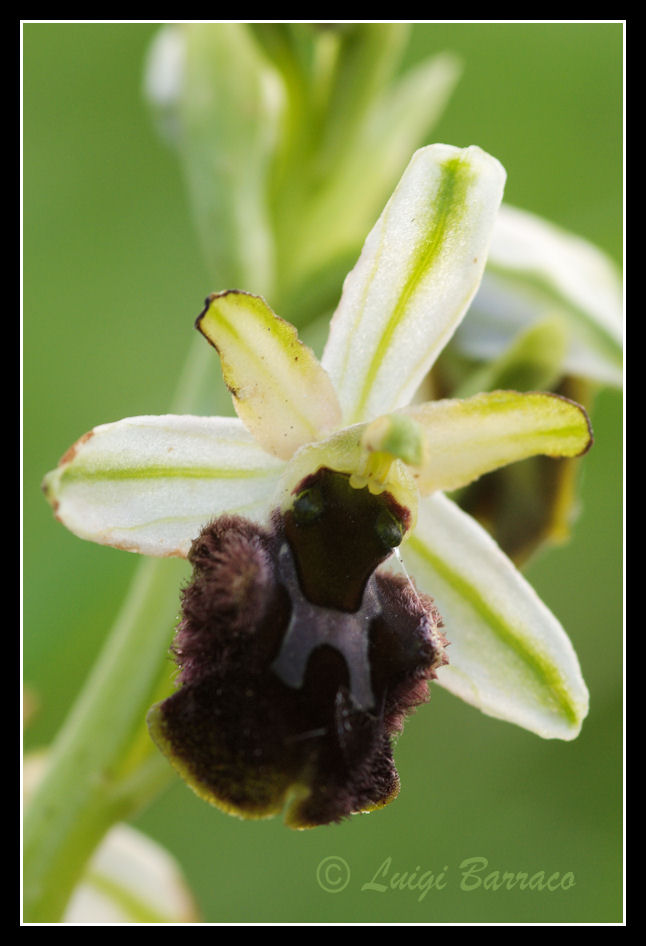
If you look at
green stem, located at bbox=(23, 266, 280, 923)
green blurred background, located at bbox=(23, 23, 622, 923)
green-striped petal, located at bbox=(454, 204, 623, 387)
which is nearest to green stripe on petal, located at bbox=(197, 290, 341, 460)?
green stem, located at bbox=(23, 266, 280, 923)

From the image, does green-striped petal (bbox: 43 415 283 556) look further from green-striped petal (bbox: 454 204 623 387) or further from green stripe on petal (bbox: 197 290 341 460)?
green-striped petal (bbox: 454 204 623 387)

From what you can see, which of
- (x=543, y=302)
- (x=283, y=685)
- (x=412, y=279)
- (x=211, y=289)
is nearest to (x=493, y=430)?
(x=412, y=279)

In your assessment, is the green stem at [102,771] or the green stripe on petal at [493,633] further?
the green stem at [102,771]

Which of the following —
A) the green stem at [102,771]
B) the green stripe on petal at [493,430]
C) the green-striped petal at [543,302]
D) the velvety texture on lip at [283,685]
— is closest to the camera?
the velvety texture on lip at [283,685]

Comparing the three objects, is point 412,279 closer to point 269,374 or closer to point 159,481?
point 269,374

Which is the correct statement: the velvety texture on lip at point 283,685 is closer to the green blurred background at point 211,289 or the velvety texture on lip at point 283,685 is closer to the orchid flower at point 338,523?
the orchid flower at point 338,523

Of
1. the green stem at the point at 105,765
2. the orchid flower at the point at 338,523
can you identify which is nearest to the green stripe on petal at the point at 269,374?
the orchid flower at the point at 338,523

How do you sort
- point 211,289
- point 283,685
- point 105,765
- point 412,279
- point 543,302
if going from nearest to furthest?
point 283,685 < point 412,279 < point 105,765 < point 543,302 < point 211,289

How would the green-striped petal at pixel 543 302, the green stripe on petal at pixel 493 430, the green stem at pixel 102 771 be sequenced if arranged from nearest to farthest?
1. the green stripe on petal at pixel 493 430
2. the green stem at pixel 102 771
3. the green-striped petal at pixel 543 302
